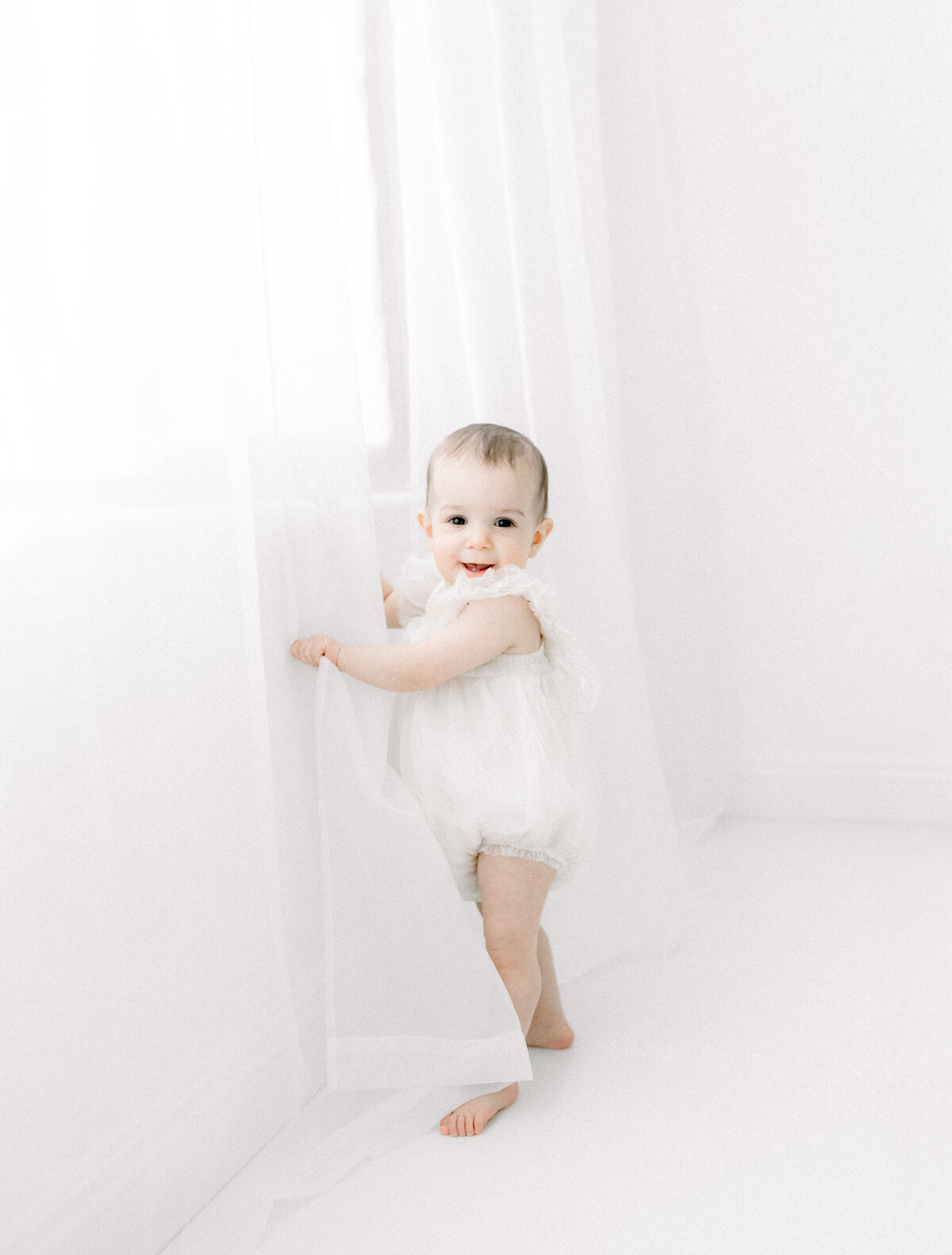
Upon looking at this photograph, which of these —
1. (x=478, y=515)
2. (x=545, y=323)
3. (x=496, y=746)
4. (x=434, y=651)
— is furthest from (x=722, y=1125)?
(x=545, y=323)

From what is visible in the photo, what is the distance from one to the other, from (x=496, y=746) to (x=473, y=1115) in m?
0.39

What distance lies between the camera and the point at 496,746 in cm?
134

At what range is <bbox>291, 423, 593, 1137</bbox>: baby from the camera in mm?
1323

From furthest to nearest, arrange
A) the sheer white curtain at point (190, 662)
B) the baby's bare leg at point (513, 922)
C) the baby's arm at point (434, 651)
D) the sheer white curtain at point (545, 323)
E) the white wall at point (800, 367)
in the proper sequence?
the white wall at point (800, 367), the sheer white curtain at point (545, 323), the baby's bare leg at point (513, 922), the baby's arm at point (434, 651), the sheer white curtain at point (190, 662)

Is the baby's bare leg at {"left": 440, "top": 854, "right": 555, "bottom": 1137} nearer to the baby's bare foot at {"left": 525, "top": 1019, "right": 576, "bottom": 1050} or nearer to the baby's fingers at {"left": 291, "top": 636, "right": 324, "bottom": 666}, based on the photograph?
the baby's bare foot at {"left": 525, "top": 1019, "right": 576, "bottom": 1050}

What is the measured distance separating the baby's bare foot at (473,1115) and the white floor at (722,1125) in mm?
12

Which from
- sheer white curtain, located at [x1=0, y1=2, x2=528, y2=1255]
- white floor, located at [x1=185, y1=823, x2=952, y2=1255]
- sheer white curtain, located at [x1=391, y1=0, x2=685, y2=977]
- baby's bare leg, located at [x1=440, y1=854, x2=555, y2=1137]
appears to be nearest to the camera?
sheer white curtain, located at [x1=0, y1=2, x2=528, y2=1255]

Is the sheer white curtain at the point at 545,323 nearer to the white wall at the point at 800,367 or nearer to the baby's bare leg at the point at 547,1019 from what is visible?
the baby's bare leg at the point at 547,1019

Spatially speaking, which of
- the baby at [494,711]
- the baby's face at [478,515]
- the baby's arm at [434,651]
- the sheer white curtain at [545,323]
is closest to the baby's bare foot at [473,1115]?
the baby at [494,711]

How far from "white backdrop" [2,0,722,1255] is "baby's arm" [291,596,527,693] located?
0.03m

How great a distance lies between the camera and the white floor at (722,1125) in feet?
3.58

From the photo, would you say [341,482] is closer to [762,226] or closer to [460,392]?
[460,392]

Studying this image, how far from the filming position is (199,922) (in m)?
→ 1.15

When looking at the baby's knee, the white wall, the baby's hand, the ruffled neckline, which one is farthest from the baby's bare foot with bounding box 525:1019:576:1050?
the white wall
